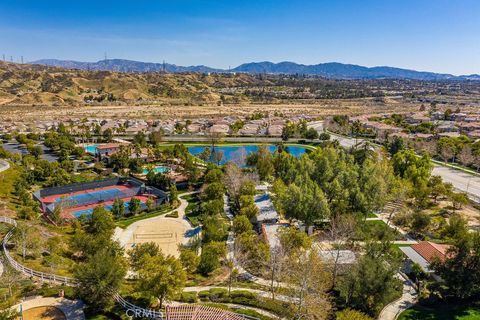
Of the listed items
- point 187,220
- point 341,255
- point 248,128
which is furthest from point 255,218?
point 248,128

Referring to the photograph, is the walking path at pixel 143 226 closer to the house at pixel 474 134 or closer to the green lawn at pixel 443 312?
the green lawn at pixel 443 312

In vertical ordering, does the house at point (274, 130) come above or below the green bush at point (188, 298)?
above

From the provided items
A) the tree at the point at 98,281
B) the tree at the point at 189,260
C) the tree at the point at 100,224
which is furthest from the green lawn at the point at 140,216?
the tree at the point at 98,281

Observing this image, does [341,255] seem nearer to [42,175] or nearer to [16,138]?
[42,175]

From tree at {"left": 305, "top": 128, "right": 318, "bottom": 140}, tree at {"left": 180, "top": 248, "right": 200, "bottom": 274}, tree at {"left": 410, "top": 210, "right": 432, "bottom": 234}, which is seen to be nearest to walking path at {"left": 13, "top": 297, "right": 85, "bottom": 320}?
tree at {"left": 180, "top": 248, "right": 200, "bottom": 274}

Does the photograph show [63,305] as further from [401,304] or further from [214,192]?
[401,304]

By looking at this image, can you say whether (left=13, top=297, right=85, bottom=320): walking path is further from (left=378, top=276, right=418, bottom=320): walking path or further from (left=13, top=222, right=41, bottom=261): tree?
(left=378, top=276, right=418, bottom=320): walking path
